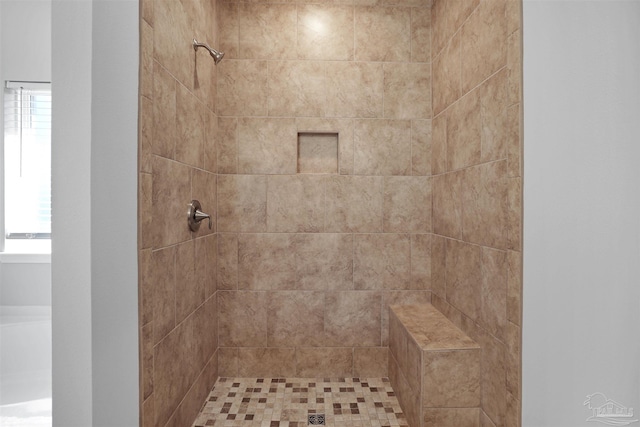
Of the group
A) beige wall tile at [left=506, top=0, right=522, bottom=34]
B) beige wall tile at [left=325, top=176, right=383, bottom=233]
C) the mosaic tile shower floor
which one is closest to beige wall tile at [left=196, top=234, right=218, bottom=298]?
the mosaic tile shower floor

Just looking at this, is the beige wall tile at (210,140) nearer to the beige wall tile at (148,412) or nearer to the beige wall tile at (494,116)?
the beige wall tile at (148,412)

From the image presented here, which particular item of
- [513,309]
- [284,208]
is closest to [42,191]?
[284,208]

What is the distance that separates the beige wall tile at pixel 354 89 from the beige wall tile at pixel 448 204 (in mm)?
596

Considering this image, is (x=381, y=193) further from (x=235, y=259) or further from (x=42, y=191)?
(x=42, y=191)

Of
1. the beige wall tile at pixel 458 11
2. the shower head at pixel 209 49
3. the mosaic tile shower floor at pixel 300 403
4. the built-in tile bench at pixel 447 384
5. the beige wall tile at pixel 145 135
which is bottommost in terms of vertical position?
the mosaic tile shower floor at pixel 300 403

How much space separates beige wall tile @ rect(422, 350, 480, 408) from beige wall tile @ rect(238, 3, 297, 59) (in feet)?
6.29

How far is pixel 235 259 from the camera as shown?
247 cm

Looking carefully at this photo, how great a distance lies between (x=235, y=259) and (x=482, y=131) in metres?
1.59

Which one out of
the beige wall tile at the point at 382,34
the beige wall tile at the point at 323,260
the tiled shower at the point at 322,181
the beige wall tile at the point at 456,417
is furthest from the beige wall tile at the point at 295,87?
the beige wall tile at the point at 456,417

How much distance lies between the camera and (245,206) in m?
2.46

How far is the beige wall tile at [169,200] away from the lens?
4.90 feet

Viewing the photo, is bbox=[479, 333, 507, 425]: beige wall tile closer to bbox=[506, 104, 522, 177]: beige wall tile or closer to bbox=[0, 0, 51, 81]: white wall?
bbox=[506, 104, 522, 177]: beige wall tile

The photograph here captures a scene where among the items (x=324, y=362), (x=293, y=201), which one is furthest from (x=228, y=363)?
(x=293, y=201)

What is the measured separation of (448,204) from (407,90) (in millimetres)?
799
